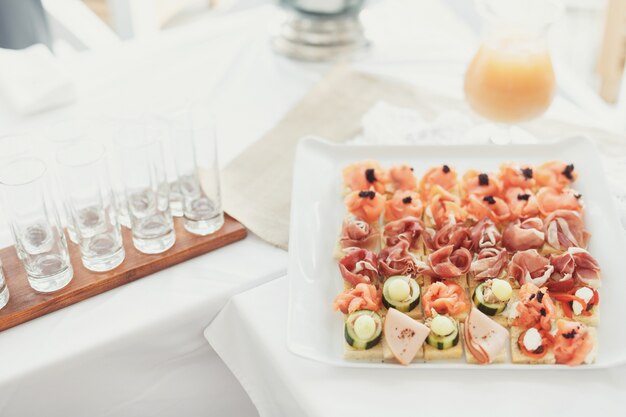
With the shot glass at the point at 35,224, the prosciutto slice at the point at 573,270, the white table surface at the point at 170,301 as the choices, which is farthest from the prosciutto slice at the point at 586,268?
the shot glass at the point at 35,224

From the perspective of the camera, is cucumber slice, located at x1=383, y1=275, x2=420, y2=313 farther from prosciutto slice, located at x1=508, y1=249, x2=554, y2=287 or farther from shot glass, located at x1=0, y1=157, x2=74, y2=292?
shot glass, located at x1=0, y1=157, x2=74, y2=292

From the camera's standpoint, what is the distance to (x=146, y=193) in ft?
4.07

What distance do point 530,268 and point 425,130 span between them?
0.53 meters

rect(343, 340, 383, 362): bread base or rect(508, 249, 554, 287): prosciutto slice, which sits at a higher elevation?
rect(508, 249, 554, 287): prosciutto slice

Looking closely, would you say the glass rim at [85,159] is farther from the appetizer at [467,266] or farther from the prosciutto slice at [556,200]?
the prosciutto slice at [556,200]

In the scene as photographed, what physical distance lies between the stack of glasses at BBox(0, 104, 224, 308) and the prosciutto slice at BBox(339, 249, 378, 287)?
0.28m

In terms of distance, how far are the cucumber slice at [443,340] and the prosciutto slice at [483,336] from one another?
0.8 inches

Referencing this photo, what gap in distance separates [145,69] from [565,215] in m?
1.06

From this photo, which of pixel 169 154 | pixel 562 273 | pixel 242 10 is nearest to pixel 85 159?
pixel 169 154

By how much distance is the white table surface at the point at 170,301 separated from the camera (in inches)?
42.5

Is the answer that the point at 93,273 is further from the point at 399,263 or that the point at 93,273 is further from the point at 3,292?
the point at 399,263

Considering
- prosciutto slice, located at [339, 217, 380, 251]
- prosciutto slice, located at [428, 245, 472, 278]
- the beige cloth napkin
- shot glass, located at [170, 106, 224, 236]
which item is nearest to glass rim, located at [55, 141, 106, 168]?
shot glass, located at [170, 106, 224, 236]

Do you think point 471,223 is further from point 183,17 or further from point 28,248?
point 183,17

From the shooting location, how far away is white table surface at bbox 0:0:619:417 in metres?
1.08
